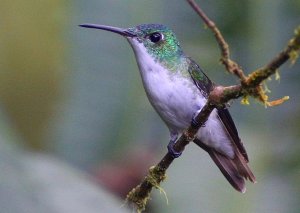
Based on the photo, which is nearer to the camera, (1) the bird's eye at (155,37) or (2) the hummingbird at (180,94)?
(2) the hummingbird at (180,94)

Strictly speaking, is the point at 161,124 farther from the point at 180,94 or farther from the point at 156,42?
the point at 180,94

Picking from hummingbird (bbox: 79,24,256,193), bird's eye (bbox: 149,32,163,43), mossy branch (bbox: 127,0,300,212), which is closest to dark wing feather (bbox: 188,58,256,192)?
hummingbird (bbox: 79,24,256,193)

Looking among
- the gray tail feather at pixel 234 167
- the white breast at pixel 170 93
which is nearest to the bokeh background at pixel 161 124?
the gray tail feather at pixel 234 167

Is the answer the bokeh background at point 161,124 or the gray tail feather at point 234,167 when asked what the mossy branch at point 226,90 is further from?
the gray tail feather at point 234,167

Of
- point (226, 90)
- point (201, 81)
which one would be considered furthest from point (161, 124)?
point (226, 90)

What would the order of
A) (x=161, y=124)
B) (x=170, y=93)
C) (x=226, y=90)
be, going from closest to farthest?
(x=226, y=90)
(x=170, y=93)
(x=161, y=124)

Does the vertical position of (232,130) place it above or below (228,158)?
above

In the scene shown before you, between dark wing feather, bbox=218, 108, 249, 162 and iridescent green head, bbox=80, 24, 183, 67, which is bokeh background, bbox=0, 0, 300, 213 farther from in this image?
iridescent green head, bbox=80, 24, 183, 67

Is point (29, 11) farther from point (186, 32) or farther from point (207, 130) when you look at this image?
point (207, 130)
